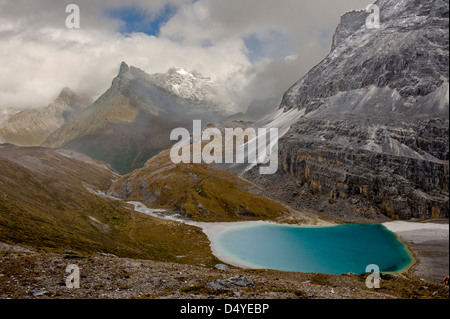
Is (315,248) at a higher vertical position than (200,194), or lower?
lower

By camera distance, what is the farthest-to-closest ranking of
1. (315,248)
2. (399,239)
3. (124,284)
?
(315,248) < (399,239) < (124,284)

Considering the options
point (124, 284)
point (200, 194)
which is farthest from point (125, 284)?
point (200, 194)

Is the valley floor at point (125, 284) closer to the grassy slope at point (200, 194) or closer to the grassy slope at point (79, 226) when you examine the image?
the grassy slope at point (79, 226)

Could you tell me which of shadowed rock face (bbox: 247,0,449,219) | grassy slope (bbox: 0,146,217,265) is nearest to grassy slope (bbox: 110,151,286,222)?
shadowed rock face (bbox: 247,0,449,219)

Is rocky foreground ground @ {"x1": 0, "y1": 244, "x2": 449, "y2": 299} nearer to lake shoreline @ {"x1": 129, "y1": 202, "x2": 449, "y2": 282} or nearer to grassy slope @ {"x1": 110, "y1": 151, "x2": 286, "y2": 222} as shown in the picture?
lake shoreline @ {"x1": 129, "y1": 202, "x2": 449, "y2": 282}

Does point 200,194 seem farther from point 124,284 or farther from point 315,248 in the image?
point 124,284
